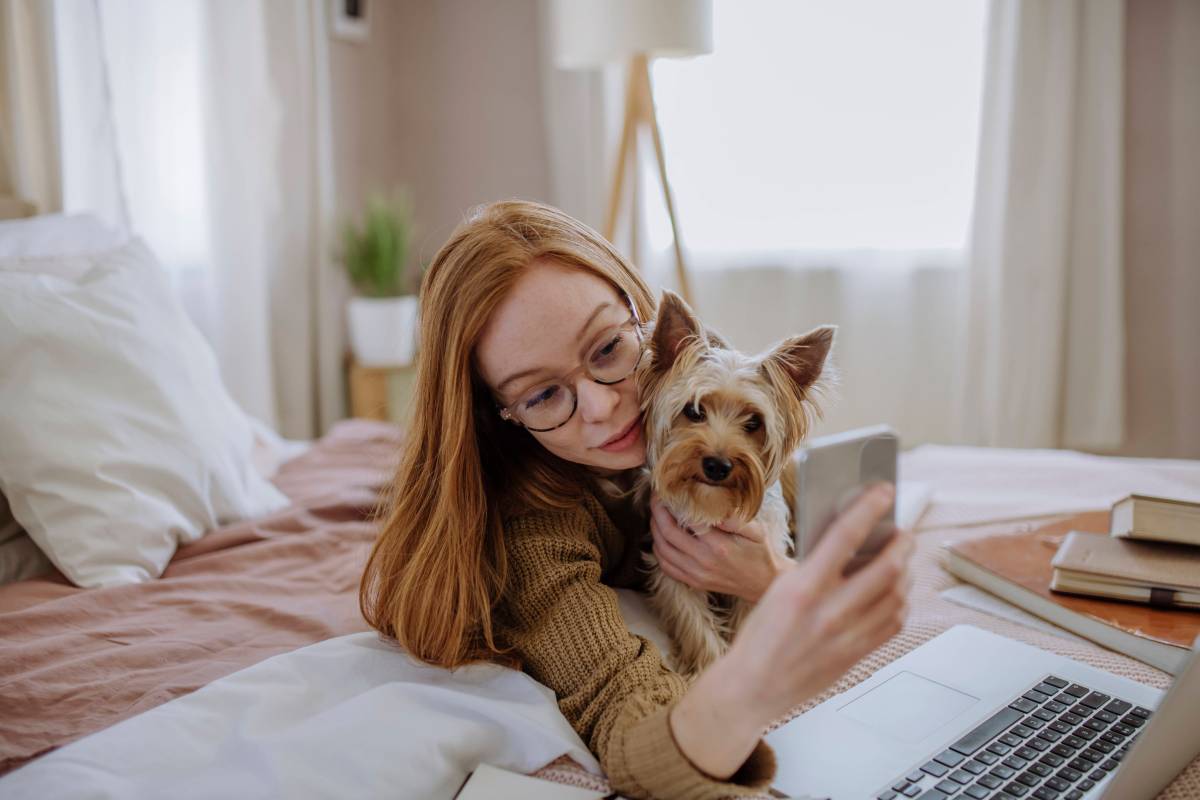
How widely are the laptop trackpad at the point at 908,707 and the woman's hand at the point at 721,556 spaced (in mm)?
184

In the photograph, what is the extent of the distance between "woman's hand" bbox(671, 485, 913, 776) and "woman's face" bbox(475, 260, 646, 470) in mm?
394

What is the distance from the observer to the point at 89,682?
1077 millimetres

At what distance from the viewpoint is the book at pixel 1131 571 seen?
46.9 inches

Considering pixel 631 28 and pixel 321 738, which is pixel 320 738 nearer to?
pixel 321 738

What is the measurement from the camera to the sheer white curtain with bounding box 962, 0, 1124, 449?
340cm

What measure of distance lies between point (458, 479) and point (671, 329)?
1.03 ft

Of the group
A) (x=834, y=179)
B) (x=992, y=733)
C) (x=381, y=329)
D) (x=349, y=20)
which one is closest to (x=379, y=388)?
(x=381, y=329)

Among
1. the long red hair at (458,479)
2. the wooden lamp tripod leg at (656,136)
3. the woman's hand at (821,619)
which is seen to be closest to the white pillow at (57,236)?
the long red hair at (458,479)

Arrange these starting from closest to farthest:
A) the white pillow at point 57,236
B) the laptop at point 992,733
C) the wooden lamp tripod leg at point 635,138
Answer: the laptop at point 992,733 → the white pillow at point 57,236 → the wooden lamp tripod leg at point 635,138

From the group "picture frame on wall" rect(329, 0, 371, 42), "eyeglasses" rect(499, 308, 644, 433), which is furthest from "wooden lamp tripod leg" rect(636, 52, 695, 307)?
"eyeglasses" rect(499, 308, 644, 433)

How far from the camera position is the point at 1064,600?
4.09 feet

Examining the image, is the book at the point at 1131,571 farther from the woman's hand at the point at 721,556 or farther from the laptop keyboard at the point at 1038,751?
the woman's hand at the point at 721,556

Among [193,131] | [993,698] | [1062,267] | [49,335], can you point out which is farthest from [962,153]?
[49,335]

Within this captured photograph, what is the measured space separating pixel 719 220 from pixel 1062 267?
1398 mm
